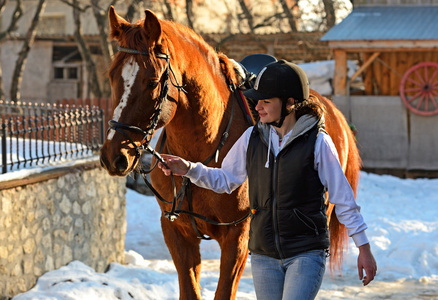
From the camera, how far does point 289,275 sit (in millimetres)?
3641

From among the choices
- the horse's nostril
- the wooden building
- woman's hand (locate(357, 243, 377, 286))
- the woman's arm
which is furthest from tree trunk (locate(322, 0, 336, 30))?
woman's hand (locate(357, 243, 377, 286))

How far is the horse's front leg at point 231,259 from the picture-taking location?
465cm

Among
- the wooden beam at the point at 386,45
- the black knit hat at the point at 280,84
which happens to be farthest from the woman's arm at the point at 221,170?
the wooden beam at the point at 386,45

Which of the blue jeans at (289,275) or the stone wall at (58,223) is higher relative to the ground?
the blue jeans at (289,275)

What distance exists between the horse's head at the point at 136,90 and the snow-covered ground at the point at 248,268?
283 cm

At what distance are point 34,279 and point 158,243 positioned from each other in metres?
3.63

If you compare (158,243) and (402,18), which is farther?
(402,18)

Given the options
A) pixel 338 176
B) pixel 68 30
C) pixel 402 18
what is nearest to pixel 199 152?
pixel 338 176

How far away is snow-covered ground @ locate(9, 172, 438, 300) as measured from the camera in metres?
7.00

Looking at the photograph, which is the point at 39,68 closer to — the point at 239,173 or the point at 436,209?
the point at 436,209

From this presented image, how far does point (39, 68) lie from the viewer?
2672 cm

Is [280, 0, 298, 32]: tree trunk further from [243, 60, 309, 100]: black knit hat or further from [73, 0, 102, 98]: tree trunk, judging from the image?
[243, 60, 309, 100]: black knit hat

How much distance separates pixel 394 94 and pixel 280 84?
1360 cm

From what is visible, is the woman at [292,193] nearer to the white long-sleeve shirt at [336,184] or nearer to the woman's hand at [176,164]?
the white long-sleeve shirt at [336,184]
